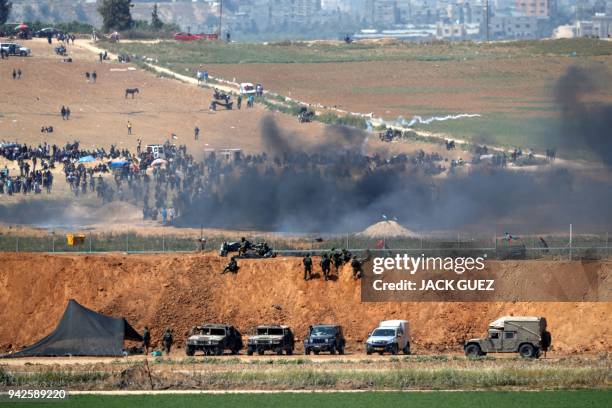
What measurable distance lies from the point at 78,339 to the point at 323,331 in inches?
430

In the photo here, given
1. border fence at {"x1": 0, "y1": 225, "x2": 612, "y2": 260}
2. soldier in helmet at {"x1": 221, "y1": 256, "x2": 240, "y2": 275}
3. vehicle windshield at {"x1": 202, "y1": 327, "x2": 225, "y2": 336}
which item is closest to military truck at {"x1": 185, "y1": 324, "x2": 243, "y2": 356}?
vehicle windshield at {"x1": 202, "y1": 327, "x2": 225, "y2": 336}

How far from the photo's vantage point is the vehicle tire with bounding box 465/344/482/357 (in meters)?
61.2

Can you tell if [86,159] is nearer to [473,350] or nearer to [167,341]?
[167,341]

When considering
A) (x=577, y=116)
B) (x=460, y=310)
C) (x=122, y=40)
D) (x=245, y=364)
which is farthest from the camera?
(x=122, y=40)

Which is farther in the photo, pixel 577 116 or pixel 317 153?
pixel 577 116

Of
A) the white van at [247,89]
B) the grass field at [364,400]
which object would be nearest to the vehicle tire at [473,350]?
the grass field at [364,400]

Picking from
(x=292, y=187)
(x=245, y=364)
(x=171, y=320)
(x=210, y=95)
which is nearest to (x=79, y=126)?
(x=210, y=95)

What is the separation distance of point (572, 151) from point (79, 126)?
42506mm

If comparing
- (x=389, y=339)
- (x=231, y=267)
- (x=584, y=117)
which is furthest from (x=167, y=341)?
(x=584, y=117)

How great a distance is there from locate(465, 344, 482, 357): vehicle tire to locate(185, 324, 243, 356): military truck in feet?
34.8

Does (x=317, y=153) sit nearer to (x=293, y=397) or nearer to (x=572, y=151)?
(x=572, y=151)

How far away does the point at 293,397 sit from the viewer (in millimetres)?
52250

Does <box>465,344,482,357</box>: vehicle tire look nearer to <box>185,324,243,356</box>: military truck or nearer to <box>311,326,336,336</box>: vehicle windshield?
<box>311,326,336,336</box>: vehicle windshield

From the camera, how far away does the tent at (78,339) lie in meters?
63.8
